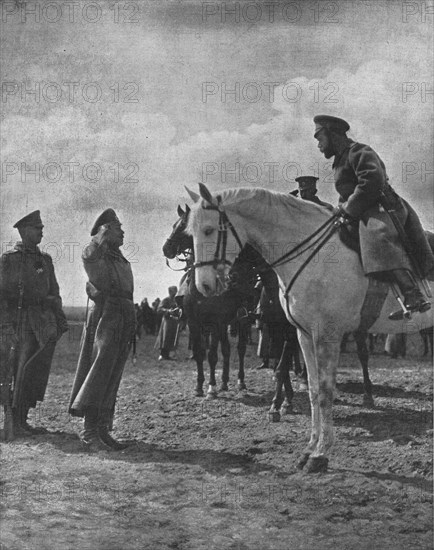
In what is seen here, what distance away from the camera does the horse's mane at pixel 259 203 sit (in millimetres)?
4980

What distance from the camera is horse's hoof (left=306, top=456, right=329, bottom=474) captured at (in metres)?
4.74

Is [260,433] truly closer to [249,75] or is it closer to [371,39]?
[249,75]

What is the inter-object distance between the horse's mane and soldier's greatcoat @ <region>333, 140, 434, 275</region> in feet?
1.05

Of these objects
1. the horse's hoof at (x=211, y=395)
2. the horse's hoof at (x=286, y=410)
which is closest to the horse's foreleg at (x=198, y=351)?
the horse's hoof at (x=211, y=395)

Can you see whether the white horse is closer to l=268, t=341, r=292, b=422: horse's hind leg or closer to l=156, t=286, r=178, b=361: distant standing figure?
l=268, t=341, r=292, b=422: horse's hind leg

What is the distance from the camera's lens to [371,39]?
5.38 metres

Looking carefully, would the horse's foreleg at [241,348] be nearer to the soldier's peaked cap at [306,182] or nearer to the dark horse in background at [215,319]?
the dark horse in background at [215,319]

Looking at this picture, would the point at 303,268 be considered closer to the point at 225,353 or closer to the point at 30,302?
the point at 30,302

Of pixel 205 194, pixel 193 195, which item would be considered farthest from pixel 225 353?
pixel 205 194

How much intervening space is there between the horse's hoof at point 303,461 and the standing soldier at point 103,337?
1685 millimetres

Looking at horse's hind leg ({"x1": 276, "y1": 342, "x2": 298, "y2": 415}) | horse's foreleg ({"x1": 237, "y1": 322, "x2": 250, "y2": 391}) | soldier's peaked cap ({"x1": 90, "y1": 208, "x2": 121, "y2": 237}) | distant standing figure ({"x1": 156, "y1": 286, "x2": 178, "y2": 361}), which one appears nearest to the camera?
soldier's peaked cap ({"x1": 90, "y1": 208, "x2": 121, "y2": 237})

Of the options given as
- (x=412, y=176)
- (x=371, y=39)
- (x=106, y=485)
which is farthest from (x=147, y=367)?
(x=371, y=39)

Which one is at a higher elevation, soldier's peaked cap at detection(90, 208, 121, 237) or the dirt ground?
soldier's peaked cap at detection(90, 208, 121, 237)

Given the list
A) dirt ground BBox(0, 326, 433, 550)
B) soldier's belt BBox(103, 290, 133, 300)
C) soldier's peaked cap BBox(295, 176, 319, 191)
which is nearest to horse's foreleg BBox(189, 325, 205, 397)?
dirt ground BBox(0, 326, 433, 550)
